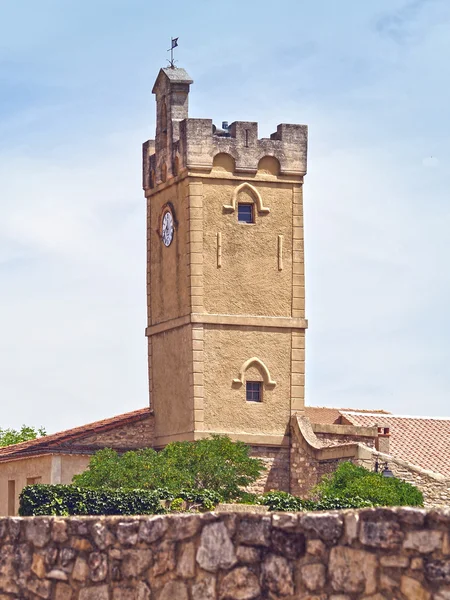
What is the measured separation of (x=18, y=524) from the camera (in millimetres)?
10680

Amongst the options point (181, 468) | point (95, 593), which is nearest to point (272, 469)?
point (181, 468)

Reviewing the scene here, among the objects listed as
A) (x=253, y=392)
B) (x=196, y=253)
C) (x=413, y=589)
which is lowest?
(x=413, y=589)

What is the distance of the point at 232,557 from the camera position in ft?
29.6

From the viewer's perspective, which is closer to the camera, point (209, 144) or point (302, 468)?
point (302, 468)

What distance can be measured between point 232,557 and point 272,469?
1105 inches

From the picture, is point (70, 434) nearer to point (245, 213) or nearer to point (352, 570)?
point (245, 213)

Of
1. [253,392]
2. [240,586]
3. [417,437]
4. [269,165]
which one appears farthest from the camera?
[417,437]

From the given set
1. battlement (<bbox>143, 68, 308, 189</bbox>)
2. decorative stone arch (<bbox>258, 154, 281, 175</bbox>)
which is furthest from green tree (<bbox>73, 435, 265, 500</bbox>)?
decorative stone arch (<bbox>258, 154, 281, 175</bbox>)

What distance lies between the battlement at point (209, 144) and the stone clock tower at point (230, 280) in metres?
0.02

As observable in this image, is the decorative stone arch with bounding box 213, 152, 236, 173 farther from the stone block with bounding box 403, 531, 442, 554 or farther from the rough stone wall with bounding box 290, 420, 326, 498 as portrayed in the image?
the stone block with bounding box 403, 531, 442, 554

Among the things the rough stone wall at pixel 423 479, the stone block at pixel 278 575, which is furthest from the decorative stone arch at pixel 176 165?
the stone block at pixel 278 575

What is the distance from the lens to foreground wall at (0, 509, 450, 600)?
26.3 ft

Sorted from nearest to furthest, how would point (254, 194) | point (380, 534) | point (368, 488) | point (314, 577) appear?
1. point (380, 534)
2. point (314, 577)
3. point (368, 488)
4. point (254, 194)

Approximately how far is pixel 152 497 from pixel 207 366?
10.6 metres
